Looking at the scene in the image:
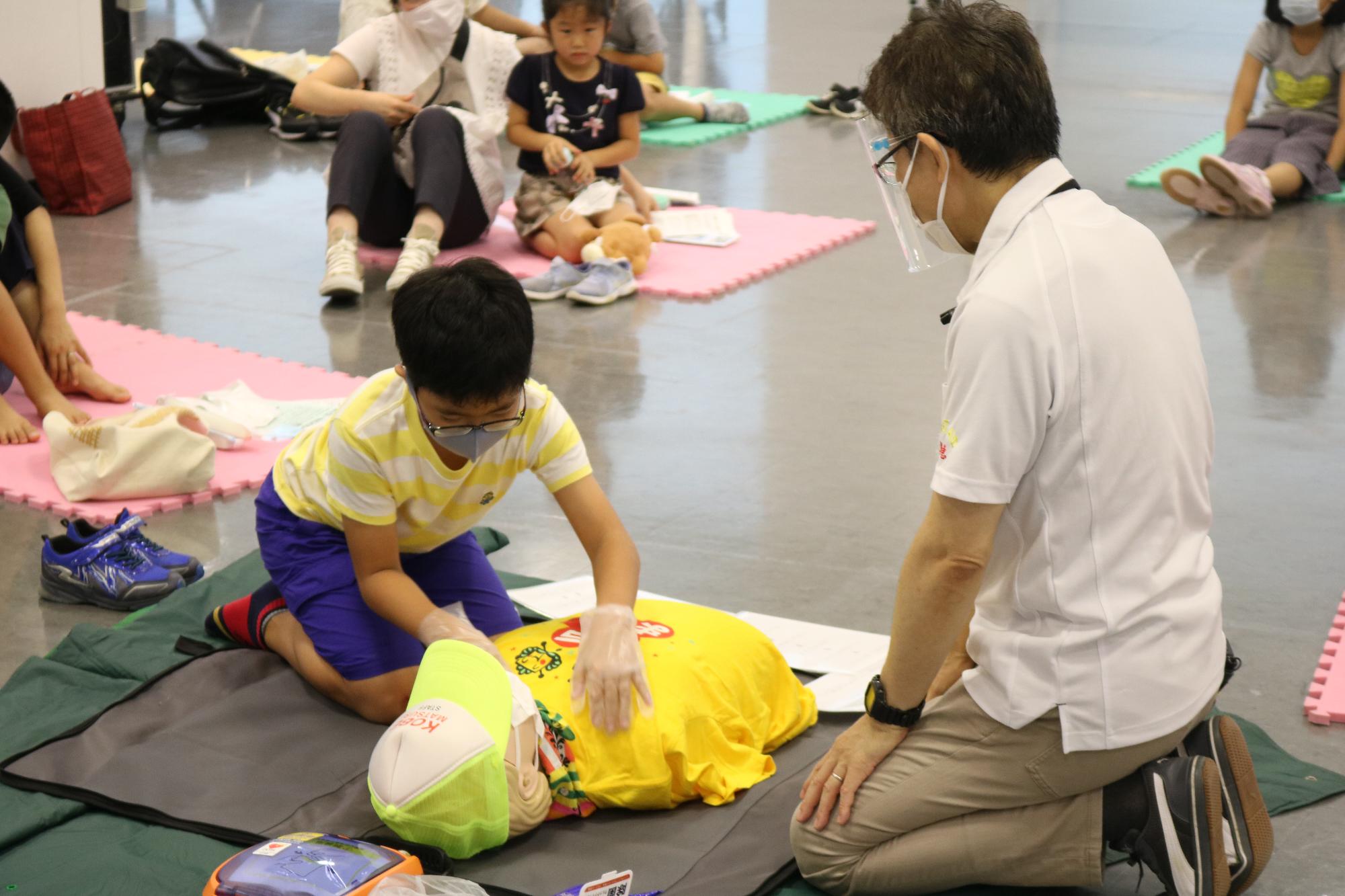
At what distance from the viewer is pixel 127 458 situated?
3.54m

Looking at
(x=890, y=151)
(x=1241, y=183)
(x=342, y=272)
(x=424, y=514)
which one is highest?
(x=890, y=151)

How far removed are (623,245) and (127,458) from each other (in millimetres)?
2333

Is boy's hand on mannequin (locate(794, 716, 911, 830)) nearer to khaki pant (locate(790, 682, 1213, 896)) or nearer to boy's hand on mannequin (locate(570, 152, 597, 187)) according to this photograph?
khaki pant (locate(790, 682, 1213, 896))

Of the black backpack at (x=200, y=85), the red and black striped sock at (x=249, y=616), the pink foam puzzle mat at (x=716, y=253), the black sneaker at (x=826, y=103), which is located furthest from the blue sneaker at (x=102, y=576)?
the black sneaker at (x=826, y=103)

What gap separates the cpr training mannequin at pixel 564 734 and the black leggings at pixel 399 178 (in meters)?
3.26

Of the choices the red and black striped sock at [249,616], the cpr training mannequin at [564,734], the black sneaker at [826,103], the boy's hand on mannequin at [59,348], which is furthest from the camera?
the black sneaker at [826,103]

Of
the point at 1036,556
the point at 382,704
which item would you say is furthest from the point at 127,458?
the point at 1036,556

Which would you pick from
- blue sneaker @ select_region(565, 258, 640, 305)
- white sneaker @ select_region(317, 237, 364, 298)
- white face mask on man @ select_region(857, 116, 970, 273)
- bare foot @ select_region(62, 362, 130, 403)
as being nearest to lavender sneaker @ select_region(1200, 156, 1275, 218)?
blue sneaker @ select_region(565, 258, 640, 305)

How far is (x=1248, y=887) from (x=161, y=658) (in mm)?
1936

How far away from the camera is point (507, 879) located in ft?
7.09

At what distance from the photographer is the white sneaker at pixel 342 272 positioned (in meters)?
5.08

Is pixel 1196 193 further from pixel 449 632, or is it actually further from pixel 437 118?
pixel 449 632

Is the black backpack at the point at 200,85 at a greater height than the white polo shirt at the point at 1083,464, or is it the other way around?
the white polo shirt at the point at 1083,464

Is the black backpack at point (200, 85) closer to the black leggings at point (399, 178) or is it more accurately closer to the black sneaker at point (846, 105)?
the black leggings at point (399, 178)
